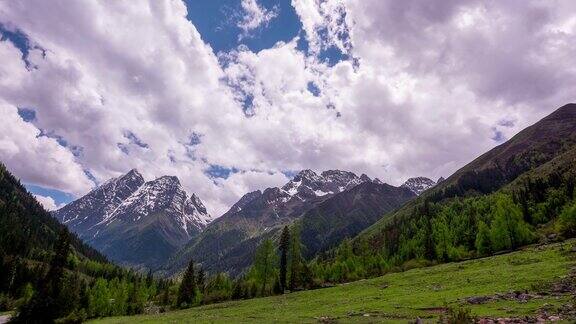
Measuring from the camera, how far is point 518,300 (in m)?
40.4

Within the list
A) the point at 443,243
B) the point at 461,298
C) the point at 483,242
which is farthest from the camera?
the point at 443,243

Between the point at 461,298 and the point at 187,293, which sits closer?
the point at 461,298

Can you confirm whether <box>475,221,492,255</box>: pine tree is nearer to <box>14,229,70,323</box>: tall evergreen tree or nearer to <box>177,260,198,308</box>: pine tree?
<box>177,260,198,308</box>: pine tree

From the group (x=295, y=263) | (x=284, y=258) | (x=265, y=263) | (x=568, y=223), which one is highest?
(x=568, y=223)

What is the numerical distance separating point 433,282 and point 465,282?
947 cm

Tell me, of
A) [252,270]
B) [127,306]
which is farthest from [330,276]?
[127,306]

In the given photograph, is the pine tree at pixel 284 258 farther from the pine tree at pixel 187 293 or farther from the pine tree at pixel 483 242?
the pine tree at pixel 483 242

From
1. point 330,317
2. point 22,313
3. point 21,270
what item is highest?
point 21,270

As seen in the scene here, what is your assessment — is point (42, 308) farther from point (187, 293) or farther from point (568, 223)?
point (568, 223)

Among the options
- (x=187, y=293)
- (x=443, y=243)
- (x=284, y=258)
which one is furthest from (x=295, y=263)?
(x=443, y=243)

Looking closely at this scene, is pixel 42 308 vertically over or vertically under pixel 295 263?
under

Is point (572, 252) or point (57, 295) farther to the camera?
point (572, 252)

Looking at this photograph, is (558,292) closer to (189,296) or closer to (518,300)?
(518,300)

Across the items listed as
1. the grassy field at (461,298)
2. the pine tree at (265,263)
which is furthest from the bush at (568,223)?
the pine tree at (265,263)
